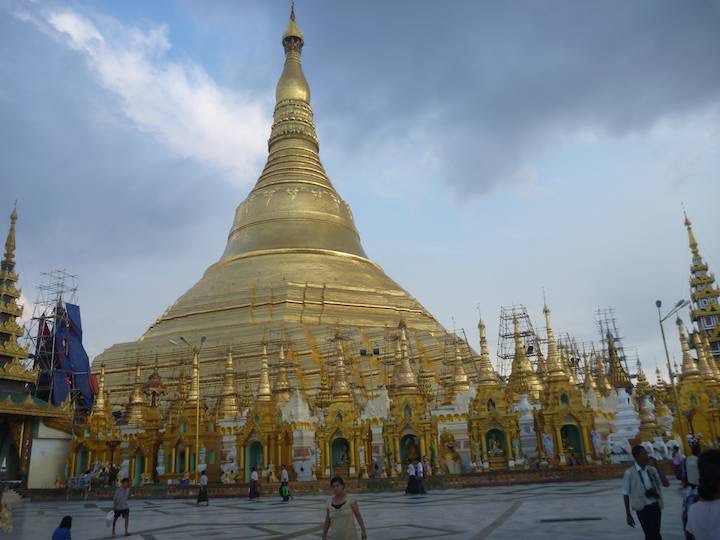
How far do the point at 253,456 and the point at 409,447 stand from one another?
6.93 m

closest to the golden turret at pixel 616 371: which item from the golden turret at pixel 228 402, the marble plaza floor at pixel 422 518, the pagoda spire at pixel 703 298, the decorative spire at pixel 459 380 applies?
the pagoda spire at pixel 703 298

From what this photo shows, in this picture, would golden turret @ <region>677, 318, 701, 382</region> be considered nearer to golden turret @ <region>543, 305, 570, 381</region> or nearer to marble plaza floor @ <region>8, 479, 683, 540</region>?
golden turret @ <region>543, 305, 570, 381</region>

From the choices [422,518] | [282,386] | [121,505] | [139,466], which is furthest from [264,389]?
[422,518]

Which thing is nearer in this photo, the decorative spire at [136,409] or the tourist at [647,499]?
the tourist at [647,499]

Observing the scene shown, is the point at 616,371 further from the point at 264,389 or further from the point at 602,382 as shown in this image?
the point at 264,389

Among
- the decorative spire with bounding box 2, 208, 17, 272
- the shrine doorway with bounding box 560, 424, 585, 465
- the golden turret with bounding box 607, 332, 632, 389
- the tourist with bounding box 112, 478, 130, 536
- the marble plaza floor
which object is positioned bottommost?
the marble plaza floor

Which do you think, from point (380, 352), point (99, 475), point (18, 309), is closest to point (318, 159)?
point (380, 352)

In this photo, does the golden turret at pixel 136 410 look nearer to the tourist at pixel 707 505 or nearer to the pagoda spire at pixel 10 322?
the pagoda spire at pixel 10 322

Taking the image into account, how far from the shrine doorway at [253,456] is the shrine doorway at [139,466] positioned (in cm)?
613

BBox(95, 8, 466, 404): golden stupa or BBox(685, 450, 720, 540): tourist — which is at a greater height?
BBox(95, 8, 466, 404): golden stupa

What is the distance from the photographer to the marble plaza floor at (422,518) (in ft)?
30.3

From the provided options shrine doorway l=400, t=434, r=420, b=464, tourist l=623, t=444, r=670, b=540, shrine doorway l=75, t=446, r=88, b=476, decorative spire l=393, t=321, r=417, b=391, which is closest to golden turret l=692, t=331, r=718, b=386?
decorative spire l=393, t=321, r=417, b=391

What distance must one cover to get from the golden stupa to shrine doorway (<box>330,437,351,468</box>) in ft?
22.4

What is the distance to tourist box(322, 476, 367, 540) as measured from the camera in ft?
19.7
